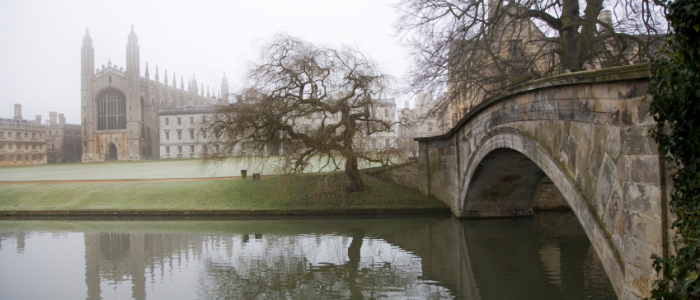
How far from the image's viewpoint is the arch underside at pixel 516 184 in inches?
228

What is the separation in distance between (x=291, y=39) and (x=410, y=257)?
30.3ft

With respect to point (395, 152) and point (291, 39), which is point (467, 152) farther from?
point (291, 39)

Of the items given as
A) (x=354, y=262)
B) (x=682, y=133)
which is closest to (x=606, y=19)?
(x=354, y=262)

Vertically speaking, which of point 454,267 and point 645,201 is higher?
point 645,201

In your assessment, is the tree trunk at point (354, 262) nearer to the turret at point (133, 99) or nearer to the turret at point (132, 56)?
the turret at point (133, 99)

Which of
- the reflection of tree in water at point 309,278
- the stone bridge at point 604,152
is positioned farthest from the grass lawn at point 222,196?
the stone bridge at point 604,152

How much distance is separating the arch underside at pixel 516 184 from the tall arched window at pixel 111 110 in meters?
64.1

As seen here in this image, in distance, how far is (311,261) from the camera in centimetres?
1057

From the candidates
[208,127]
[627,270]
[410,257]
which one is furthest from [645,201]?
[208,127]

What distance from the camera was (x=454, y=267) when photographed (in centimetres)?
963

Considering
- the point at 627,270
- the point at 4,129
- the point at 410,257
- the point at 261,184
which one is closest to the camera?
the point at 627,270

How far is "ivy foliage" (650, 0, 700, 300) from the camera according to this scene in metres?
3.91

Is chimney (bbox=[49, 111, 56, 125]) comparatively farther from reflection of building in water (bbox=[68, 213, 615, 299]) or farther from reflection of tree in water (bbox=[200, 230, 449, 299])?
reflection of tree in water (bbox=[200, 230, 449, 299])

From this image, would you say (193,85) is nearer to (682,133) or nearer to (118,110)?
(118,110)
